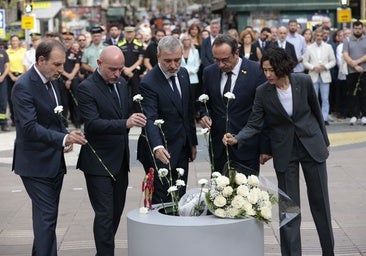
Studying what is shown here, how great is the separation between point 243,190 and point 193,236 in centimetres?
55

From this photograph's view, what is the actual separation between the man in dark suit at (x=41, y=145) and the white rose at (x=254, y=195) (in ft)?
5.42

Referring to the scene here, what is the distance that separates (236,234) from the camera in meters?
6.17

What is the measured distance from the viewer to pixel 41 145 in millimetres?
7492

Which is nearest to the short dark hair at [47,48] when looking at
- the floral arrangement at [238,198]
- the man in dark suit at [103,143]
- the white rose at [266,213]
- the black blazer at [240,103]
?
the man in dark suit at [103,143]

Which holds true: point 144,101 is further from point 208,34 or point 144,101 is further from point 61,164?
point 208,34

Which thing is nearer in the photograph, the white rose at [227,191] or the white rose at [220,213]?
the white rose at [220,213]

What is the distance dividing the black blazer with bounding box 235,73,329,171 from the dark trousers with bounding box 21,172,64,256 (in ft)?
5.21

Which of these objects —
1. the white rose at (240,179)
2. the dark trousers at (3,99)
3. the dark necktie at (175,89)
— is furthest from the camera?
the dark trousers at (3,99)

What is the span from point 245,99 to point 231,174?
1719mm

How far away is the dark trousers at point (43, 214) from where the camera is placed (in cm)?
741

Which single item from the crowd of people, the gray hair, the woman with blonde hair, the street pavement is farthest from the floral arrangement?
the woman with blonde hair

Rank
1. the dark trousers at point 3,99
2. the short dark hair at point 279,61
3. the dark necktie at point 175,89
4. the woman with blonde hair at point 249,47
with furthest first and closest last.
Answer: the dark trousers at point 3,99 → the woman with blonde hair at point 249,47 → the dark necktie at point 175,89 → the short dark hair at point 279,61

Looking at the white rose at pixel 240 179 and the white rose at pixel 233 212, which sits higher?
the white rose at pixel 240 179

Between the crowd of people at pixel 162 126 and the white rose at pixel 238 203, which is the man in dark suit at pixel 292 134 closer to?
the crowd of people at pixel 162 126
